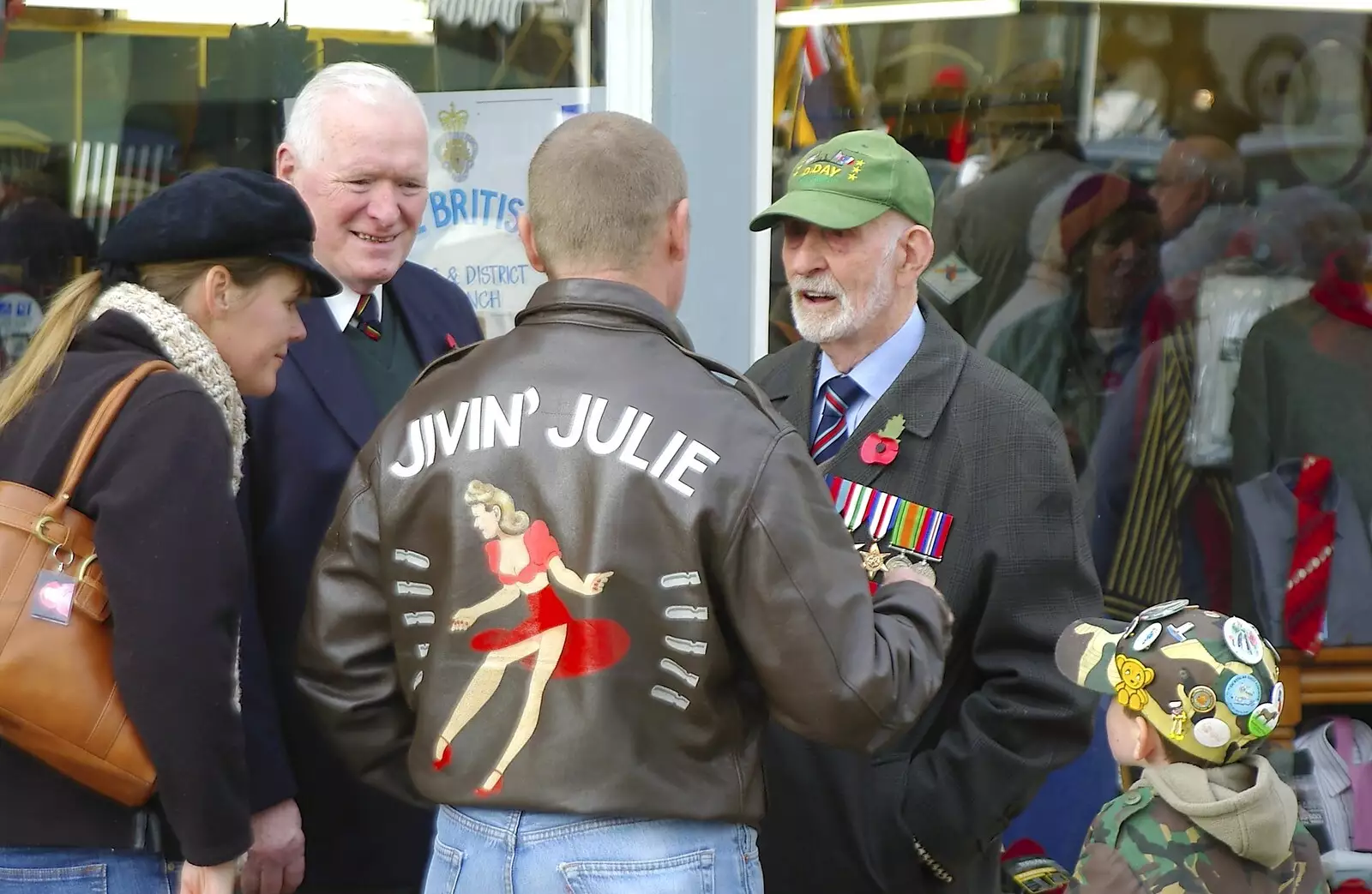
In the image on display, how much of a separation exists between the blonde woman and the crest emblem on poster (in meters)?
1.70

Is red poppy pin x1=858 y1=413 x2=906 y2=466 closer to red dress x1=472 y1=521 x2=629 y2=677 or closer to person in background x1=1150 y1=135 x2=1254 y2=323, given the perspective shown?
red dress x1=472 y1=521 x2=629 y2=677

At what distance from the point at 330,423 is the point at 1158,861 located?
5.16 ft

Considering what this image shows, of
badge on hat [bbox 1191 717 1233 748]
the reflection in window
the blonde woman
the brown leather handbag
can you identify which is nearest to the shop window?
the reflection in window

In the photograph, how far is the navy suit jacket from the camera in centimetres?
264

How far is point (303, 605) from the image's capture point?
2.79 m

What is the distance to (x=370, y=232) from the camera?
119 inches

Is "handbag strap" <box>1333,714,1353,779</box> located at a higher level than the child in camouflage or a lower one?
lower

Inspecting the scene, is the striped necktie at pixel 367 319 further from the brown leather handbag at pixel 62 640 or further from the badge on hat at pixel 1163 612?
the badge on hat at pixel 1163 612

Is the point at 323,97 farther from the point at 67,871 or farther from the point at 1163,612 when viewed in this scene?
the point at 1163,612

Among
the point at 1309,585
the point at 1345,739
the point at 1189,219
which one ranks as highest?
the point at 1189,219

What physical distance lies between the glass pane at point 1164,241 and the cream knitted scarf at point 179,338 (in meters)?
2.54

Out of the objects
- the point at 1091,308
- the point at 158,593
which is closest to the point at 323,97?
the point at 158,593

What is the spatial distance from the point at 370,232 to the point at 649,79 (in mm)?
1243

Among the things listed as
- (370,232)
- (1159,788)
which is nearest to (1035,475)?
(1159,788)
